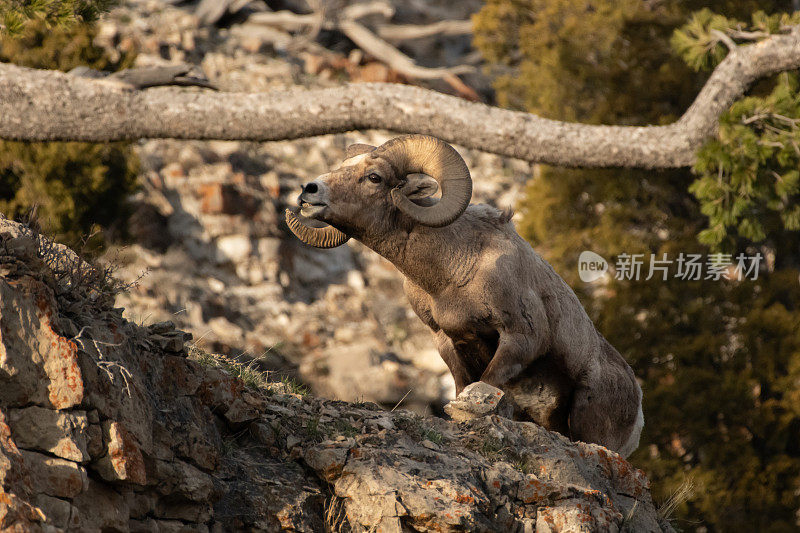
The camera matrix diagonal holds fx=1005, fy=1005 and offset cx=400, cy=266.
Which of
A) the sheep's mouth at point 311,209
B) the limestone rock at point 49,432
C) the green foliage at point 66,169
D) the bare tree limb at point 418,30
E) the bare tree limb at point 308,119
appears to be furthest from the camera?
the bare tree limb at point 418,30

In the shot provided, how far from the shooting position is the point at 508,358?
19.8ft

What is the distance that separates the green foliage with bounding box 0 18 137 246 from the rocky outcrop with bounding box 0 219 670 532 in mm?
8562

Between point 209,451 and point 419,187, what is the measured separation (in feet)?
7.77

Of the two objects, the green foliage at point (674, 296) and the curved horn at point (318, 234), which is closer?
the curved horn at point (318, 234)

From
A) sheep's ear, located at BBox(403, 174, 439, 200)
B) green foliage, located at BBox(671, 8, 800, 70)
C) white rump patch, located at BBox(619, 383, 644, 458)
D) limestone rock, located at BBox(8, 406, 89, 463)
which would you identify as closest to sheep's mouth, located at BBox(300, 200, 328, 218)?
sheep's ear, located at BBox(403, 174, 439, 200)

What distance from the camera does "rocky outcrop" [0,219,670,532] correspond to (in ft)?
12.6

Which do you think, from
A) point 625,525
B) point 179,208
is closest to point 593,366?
point 625,525

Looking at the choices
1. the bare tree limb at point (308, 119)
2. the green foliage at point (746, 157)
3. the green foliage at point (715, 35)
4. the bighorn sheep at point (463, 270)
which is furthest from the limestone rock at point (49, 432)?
the green foliage at point (715, 35)

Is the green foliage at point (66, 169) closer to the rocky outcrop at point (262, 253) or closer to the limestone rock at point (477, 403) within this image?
the rocky outcrop at point (262, 253)

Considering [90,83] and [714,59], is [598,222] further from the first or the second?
[90,83]

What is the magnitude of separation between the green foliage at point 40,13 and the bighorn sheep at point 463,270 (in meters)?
3.15

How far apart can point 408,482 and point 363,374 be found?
44.2 ft

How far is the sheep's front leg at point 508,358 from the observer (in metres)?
6.01

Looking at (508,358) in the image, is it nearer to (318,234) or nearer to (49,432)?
(318,234)
